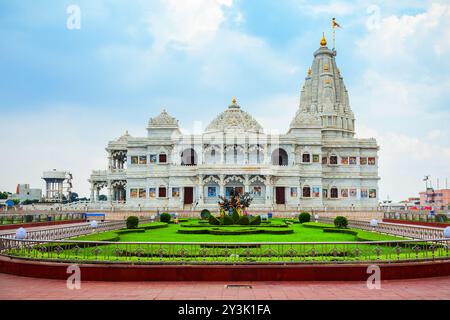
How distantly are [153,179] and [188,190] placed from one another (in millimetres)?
4953

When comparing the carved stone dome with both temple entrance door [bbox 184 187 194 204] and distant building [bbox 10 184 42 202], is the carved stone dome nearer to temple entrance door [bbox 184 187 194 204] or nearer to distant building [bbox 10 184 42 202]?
temple entrance door [bbox 184 187 194 204]

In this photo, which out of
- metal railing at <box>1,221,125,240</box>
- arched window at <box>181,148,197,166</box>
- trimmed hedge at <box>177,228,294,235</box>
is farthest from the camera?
arched window at <box>181,148,197,166</box>

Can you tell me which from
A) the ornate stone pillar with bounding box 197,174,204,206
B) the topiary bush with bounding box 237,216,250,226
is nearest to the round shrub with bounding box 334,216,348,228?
the topiary bush with bounding box 237,216,250,226

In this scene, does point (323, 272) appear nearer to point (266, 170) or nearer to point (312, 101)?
point (266, 170)

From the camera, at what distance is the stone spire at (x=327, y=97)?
67000 mm

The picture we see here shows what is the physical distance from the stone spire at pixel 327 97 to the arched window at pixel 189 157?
14735 millimetres

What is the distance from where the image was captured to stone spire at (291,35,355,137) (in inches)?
2638

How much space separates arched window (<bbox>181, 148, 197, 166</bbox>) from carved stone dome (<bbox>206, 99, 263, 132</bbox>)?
3.95 meters

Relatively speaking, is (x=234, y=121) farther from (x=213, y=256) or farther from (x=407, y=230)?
(x=213, y=256)

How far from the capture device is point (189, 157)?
221ft

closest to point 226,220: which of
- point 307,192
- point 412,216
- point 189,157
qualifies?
point 412,216

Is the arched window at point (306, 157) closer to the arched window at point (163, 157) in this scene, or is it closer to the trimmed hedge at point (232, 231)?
the arched window at point (163, 157)

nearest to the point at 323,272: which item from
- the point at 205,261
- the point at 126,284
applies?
the point at 205,261
